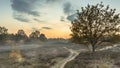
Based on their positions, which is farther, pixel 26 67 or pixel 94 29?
pixel 94 29

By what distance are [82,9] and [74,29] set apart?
19.4 feet

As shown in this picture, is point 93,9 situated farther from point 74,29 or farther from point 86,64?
point 86,64

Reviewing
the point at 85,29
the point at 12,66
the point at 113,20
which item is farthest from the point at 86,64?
the point at 113,20

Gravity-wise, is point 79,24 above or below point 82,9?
below

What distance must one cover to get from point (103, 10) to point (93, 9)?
318 centimetres

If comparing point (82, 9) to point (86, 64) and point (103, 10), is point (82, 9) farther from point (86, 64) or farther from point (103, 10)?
point (86, 64)

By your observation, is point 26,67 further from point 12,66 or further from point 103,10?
point 103,10

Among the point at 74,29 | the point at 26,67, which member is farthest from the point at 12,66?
the point at 74,29

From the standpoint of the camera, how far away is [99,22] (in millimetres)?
65125

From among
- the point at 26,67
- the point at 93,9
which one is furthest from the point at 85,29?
the point at 26,67

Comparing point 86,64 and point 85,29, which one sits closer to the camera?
A: point 86,64

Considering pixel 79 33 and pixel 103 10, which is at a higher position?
pixel 103 10

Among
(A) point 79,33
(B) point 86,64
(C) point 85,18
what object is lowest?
(B) point 86,64

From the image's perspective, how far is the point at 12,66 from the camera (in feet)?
159
